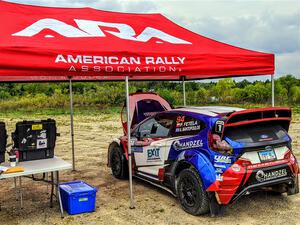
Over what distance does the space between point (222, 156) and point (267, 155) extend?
65cm

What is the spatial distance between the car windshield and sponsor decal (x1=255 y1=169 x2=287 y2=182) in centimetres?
43

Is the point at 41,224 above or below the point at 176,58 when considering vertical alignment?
below

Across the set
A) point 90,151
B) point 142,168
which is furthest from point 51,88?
point 142,168

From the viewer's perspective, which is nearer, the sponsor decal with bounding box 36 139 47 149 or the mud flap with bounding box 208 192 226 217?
the mud flap with bounding box 208 192 226 217

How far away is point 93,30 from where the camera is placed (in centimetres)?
605

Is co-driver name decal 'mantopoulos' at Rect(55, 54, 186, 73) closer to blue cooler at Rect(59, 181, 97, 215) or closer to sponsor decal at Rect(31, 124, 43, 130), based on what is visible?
sponsor decal at Rect(31, 124, 43, 130)

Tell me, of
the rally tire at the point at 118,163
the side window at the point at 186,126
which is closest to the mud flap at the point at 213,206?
the side window at the point at 186,126

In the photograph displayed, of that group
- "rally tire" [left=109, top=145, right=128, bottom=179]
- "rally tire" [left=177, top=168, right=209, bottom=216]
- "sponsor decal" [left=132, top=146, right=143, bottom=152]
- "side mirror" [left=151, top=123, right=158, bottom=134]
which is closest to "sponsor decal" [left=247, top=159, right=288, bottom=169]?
"rally tire" [left=177, top=168, right=209, bottom=216]

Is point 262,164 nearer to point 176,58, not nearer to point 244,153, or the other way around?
point 244,153

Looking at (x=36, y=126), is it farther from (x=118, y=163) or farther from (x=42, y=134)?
(x=118, y=163)

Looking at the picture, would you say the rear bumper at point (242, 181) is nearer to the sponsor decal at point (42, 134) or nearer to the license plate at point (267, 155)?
the license plate at point (267, 155)

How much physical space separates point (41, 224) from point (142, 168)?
2.02m

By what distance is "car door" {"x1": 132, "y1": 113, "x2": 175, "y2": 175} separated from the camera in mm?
6114

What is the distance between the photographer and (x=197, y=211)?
5.24 metres
